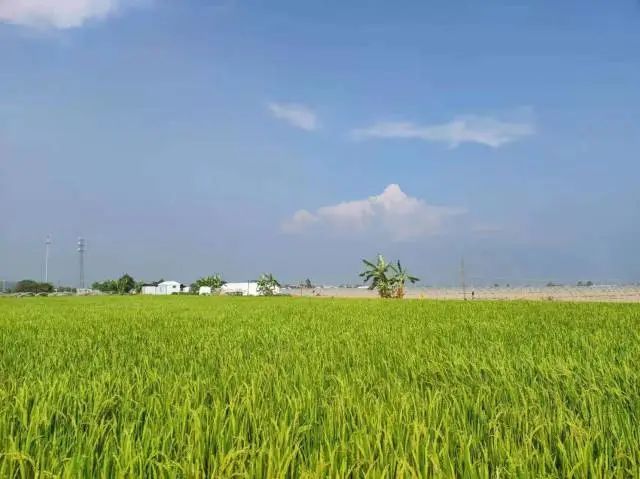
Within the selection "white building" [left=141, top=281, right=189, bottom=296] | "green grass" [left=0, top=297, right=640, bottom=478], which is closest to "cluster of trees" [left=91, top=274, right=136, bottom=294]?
"white building" [left=141, top=281, right=189, bottom=296]

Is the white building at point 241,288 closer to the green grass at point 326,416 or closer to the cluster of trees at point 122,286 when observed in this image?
the cluster of trees at point 122,286

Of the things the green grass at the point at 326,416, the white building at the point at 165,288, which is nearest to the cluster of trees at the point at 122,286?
the white building at the point at 165,288

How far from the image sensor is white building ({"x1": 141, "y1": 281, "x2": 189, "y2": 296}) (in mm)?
82562

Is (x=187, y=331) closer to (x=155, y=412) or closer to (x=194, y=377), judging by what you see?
(x=194, y=377)

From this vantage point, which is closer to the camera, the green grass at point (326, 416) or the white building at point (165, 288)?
the green grass at point (326, 416)

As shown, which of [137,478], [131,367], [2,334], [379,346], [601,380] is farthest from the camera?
[2,334]

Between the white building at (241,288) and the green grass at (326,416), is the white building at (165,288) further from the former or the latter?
the green grass at (326,416)

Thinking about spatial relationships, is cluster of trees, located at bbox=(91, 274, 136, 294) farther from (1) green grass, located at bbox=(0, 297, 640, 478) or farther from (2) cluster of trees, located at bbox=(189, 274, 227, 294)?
(1) green grass, located at bbox=(0, 297, 640, 478)

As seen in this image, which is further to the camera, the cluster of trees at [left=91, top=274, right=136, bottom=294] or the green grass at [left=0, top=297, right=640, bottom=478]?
the cluster of trees at [left=91, top=274, right=136, bottom=294]

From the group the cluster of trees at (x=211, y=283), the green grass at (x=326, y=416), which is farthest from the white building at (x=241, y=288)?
the green grass at (x=326, y=416)

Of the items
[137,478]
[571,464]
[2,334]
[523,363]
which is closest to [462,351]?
[523,363]

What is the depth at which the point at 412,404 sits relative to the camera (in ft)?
8.04

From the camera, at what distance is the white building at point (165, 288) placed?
82.6 metres

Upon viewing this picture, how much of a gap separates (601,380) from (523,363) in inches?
24.9
